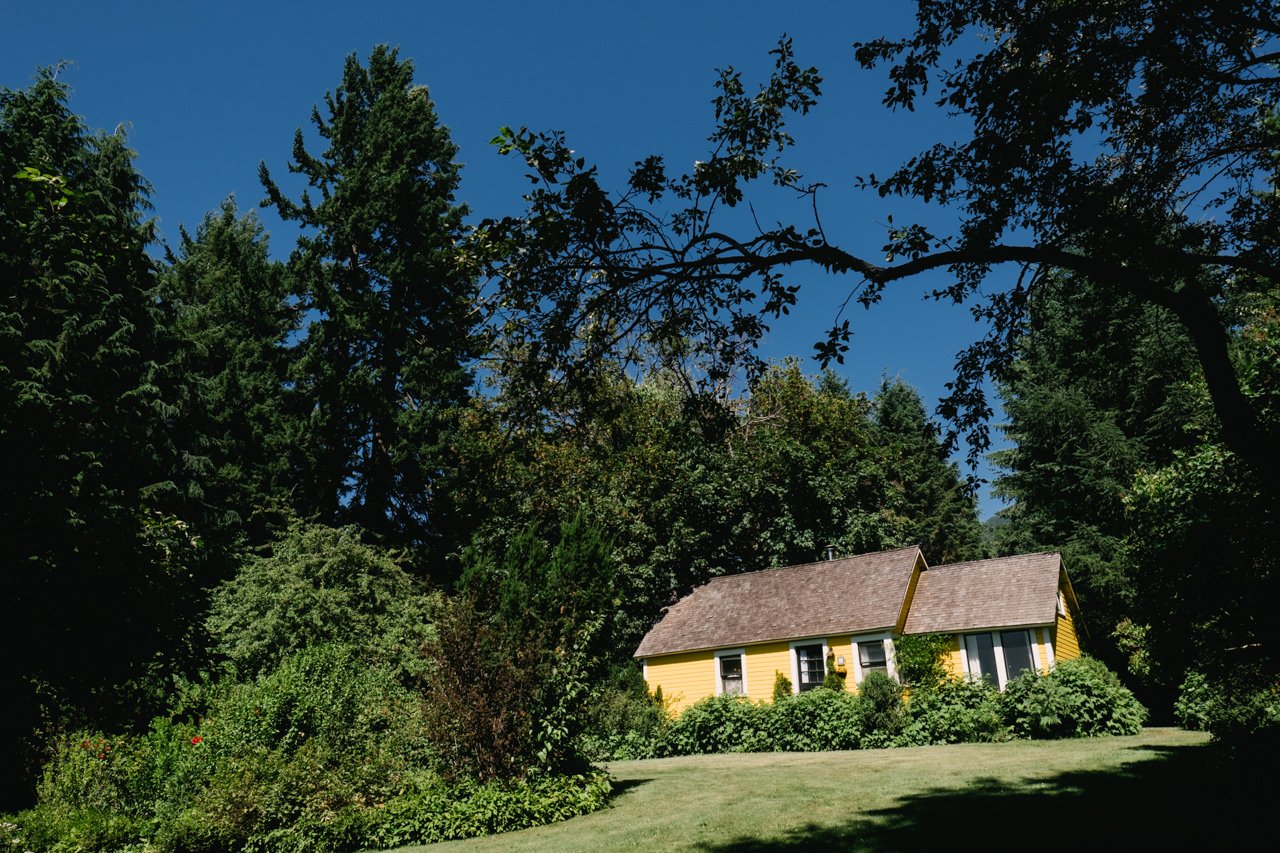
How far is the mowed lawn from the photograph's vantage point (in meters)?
7.73

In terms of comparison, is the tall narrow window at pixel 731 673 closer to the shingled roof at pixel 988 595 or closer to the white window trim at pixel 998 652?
the shingled roof at pixel 988 595

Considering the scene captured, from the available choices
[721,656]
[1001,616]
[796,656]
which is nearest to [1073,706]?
[1001,616]

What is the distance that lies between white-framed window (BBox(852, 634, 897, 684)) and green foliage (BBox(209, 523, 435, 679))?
12.8 meters

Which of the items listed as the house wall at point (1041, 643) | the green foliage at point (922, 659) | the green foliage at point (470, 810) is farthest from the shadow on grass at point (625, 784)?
the house wall at point (1041, 643)

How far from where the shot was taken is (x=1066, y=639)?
22.7m

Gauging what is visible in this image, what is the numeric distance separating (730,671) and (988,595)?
8597mm

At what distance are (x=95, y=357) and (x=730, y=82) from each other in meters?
25.0

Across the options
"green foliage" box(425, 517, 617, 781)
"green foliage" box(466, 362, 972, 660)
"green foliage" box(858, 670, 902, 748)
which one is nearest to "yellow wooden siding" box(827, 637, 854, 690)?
"green foliage" box(858, 670, 902, 748)

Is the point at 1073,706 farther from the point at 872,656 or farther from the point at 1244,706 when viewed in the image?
the point at 1244,706

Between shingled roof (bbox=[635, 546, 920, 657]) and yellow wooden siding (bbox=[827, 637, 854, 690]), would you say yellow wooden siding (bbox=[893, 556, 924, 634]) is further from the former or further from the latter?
yellow wooden siding (bbox=[827, 637, 854, 690])

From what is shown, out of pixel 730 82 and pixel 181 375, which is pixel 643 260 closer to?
pixel 730 82

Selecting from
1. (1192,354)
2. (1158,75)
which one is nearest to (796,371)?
(1192,354)

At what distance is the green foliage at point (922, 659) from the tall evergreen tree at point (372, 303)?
17.7 metres

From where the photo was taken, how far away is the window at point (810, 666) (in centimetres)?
2345
